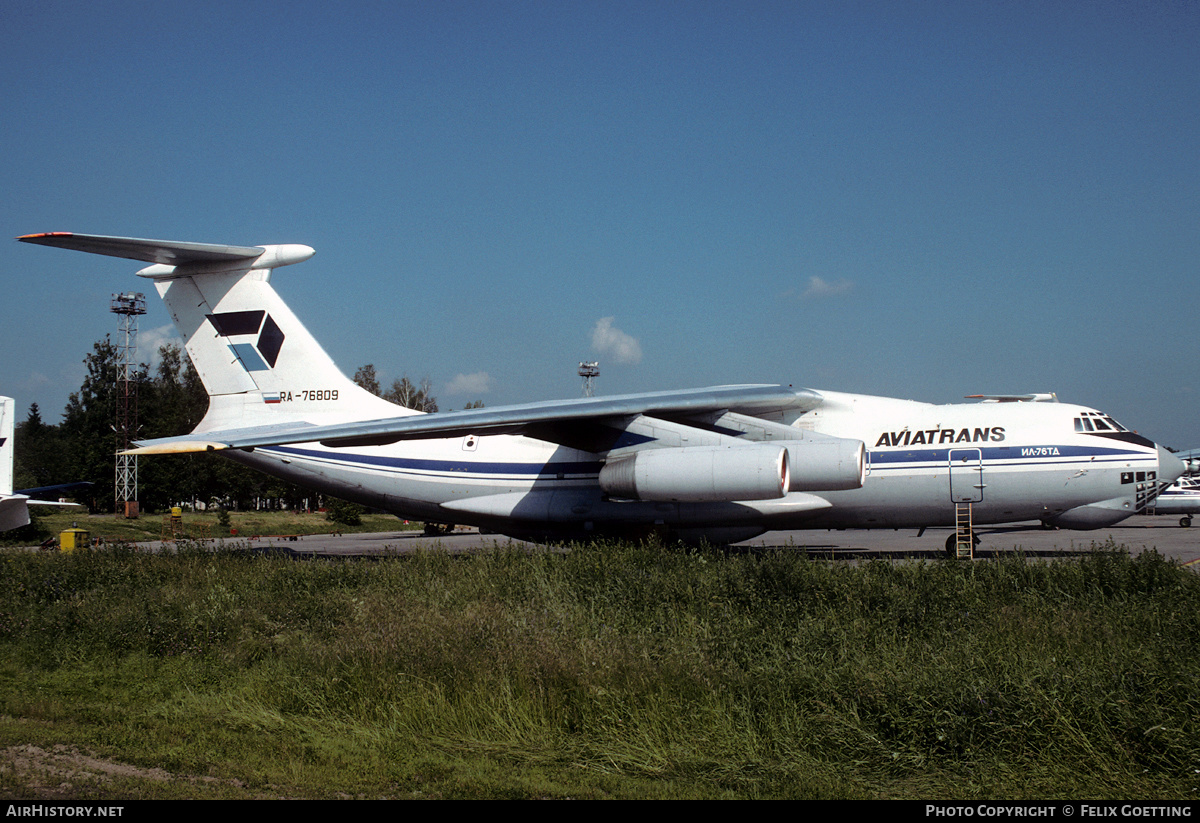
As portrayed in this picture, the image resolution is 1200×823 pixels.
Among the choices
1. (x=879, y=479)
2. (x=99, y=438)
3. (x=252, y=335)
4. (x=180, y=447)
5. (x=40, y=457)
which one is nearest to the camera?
(x=180, y=447)

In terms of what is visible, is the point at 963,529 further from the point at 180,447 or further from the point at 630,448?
the point at 180,447

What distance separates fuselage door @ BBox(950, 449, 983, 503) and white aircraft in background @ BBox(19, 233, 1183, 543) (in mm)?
19

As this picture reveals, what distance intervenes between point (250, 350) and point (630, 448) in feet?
22.1

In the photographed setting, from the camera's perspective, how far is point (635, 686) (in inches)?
195

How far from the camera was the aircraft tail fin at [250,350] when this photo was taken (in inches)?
539

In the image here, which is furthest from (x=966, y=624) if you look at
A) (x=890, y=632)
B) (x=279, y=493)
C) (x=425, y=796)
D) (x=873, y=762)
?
(x=279, y=493)

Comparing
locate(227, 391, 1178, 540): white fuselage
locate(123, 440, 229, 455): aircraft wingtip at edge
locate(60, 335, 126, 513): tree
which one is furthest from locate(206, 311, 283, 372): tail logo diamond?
locate(60, 335, 126, 513): tree

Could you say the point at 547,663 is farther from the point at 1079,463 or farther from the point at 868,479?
the point at 1079,463

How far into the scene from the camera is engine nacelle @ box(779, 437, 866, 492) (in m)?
10.6

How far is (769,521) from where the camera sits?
38.9 feet

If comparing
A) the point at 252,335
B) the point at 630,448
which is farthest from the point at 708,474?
the point at 252,335

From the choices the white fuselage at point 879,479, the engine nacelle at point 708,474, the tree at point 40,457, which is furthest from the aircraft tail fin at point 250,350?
the tree at point 40,457

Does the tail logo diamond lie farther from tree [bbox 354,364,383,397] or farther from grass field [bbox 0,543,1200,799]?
tree [bbox 354,364,383,397]

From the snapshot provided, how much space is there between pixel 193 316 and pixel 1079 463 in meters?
13.6
